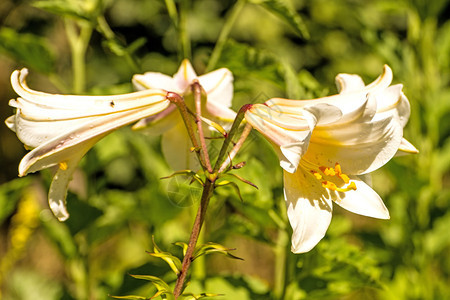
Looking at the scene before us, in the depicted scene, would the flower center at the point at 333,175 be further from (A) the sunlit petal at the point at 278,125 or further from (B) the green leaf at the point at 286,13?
(B) the green leaf at the point at 286,13

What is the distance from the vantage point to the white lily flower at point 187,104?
0.94 metres

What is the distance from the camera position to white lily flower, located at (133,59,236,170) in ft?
3.09

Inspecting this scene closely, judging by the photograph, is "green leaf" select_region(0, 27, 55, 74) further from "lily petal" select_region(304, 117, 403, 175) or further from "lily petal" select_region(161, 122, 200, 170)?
"lily petal" select_region(304, 117, 403, 175)

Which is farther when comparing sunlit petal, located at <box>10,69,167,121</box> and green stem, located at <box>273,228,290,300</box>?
green stem, located at <box>273,228,290,300</box>

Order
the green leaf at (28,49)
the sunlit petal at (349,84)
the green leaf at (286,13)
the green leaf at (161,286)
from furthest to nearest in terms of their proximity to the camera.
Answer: the green leaf at (28,49)
the green leaf at (286,13)
the sunlit petal at (349,84)
the green leaf at (161,286)

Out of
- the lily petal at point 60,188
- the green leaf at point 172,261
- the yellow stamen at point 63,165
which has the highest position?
the yellow stamen at point 63,165

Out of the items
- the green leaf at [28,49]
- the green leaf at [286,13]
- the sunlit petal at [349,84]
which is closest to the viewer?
the sunlit petal at [349,84]

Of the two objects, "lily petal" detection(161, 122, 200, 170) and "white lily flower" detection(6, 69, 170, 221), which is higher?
"white lily flower" detection(6, 69, 170, 221)

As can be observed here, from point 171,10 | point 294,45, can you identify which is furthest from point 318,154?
point 294,45

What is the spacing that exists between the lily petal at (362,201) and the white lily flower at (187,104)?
0.22m

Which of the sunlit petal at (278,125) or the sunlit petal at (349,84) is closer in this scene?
the sunlit petal at (278,125)

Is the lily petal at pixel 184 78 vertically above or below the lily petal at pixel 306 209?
above

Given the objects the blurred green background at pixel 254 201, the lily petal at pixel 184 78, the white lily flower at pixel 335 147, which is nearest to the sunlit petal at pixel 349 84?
the white lily flower at pixel 335 147

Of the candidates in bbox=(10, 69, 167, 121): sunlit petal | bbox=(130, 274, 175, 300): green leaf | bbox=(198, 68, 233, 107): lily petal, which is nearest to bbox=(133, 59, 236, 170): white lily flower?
bbox=(198, 68, 233, 107): lily petal
